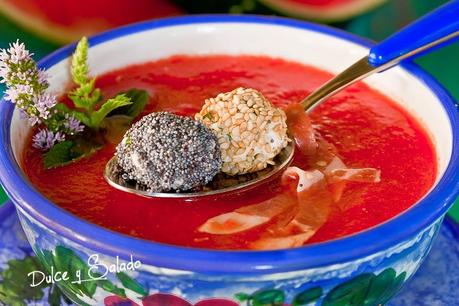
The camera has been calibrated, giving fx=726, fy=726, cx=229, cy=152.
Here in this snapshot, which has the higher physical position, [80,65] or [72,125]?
[80,65]

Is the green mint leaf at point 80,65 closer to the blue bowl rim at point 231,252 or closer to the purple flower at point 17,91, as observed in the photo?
the purple flower at point 17,91

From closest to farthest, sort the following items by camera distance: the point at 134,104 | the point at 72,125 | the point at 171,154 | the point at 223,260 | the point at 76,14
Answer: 1. the point at 223,260
2. the point at 171,154
3. the point at 72,125
4. the point at 134,104
5. the point at 76,14

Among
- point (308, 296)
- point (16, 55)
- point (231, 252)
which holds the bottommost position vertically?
point (308, 296)

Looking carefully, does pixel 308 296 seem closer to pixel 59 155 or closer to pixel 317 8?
pixel 59 155

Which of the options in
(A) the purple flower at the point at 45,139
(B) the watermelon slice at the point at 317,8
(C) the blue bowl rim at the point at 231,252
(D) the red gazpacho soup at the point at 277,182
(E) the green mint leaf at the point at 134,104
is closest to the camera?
(C) the blue bowl rim at the point at 231,252

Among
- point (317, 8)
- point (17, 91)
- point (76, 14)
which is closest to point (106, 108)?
point (17, 91)

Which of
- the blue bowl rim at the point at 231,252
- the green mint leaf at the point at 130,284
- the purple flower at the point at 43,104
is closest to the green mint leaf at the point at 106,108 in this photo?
the purple flower at the point at 43,104

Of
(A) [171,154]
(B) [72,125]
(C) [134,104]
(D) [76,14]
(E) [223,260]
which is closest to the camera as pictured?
(E) [223,260]

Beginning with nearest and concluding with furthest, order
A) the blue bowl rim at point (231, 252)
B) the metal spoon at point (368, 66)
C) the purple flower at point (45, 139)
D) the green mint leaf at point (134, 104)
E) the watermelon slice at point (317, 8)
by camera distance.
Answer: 1. the blue bowl rim at point (231, 252)
2. the metal spoon at point (368, 66)
3. the purple flower at point (45, 139)
4. the green mint leaf at point (134, 104)
5. the watermelon slice at point (317, 8)
